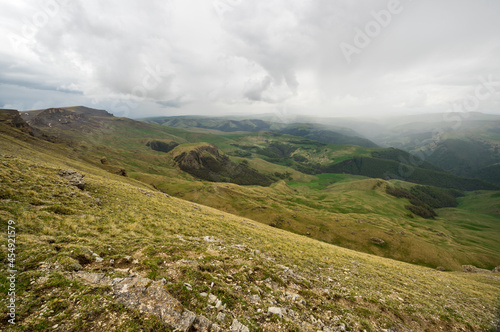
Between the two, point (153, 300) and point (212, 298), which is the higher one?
point (153, 300)

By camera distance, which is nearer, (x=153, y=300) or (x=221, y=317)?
(x=153, y=300)

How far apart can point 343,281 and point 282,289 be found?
7392 mm

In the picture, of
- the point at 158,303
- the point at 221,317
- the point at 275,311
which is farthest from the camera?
the point at 275,311

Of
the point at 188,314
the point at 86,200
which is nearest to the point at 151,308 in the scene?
the point at 188,314

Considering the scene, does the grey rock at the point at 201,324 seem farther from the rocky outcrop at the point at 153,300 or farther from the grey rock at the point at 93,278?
the grey rock at the point at 93,278

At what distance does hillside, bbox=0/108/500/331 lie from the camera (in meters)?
6.57

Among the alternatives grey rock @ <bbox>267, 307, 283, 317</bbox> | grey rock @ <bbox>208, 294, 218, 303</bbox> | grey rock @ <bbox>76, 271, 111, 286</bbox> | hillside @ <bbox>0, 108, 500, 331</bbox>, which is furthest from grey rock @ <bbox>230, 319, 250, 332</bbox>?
grey rock @ <bbox>76, 271, 111, 286</bbox>

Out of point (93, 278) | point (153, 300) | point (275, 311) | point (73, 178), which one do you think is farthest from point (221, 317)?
point (73, 178)

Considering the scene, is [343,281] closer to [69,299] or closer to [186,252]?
[186,252]

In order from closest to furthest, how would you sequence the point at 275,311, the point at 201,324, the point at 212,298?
the point at 201,324 < the point at 212,298 < the point at 275,311

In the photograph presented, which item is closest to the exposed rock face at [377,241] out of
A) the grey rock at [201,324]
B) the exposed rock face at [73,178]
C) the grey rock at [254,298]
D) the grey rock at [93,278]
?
the grey rock at [254,298]

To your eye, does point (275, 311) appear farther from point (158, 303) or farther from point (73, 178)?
point (73, 178)

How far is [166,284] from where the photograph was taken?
327 inches

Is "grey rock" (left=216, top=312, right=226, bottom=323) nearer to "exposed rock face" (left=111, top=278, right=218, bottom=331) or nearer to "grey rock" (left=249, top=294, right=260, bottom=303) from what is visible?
"exposed rock face" (left=111, top=278, right=218, bottom=331)
